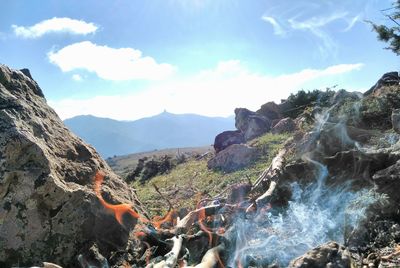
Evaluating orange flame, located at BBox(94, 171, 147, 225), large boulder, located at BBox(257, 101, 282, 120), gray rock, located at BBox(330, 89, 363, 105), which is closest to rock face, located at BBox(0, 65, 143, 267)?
orange flame, located at BBox(94, 171, 147, 225)

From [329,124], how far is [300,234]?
13.8 feet

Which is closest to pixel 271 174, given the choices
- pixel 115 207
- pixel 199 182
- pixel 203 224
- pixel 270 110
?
pixel 203 224

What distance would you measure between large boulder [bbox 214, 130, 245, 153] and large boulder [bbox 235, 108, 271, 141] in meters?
0.52

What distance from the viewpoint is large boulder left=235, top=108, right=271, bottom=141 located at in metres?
31.8

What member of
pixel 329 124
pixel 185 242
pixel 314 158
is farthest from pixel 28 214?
pixel 329 124

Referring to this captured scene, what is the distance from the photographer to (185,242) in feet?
24.7

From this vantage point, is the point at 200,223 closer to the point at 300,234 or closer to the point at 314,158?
the point at 300,234

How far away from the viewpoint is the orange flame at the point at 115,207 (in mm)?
7684

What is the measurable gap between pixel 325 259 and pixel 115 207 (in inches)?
155

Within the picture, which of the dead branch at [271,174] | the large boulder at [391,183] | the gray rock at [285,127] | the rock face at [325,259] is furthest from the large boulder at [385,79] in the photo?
the rock face at [325,259]

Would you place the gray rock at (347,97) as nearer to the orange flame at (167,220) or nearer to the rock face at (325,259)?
the orange flame at (167,220)

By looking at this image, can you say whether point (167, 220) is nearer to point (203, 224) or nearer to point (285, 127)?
point (203, 224)

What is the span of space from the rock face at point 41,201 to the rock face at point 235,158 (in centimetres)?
1362

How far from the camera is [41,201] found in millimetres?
6863
